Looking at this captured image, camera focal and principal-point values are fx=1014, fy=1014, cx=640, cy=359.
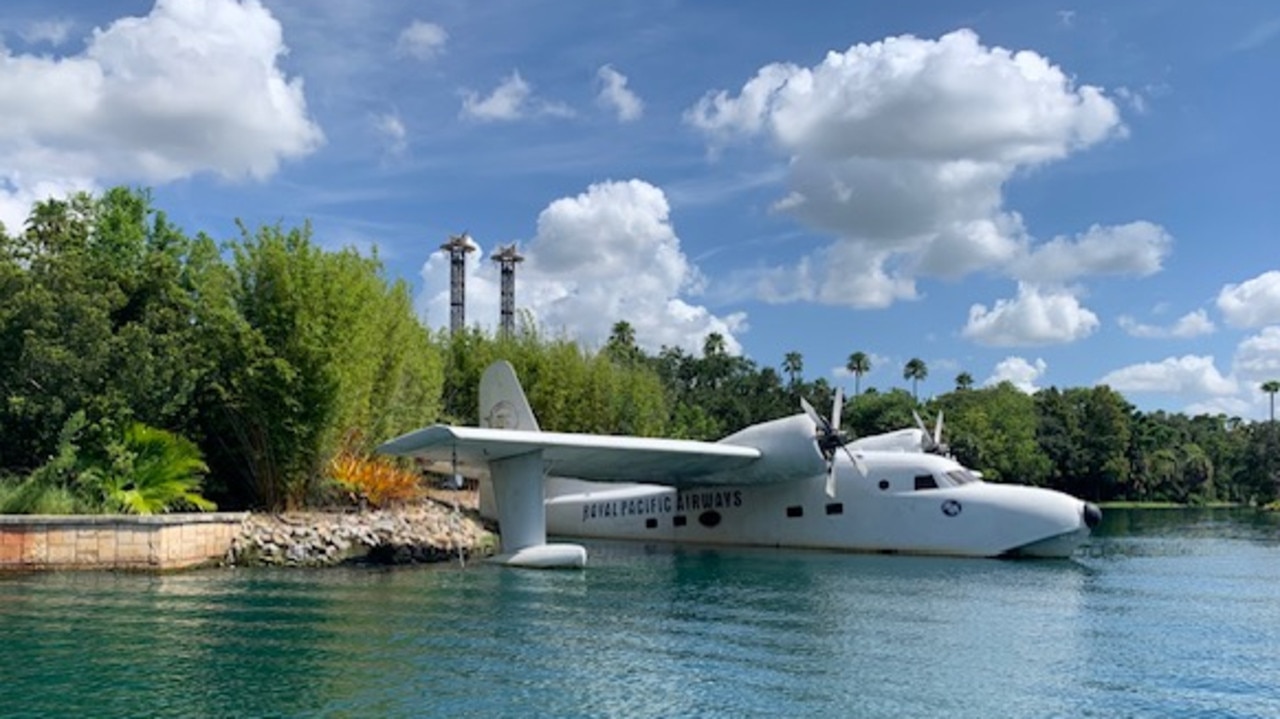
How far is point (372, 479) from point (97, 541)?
6.69m

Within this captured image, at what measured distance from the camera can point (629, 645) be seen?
37.0 feet

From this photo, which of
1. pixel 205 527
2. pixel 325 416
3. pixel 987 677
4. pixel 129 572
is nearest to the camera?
pixel 987 677

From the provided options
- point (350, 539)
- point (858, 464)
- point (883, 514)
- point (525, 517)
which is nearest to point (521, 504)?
point (525, 517)

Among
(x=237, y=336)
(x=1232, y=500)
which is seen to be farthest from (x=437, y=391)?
(x=1232, y=500)

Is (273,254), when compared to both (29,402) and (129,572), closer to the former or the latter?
(29,402)

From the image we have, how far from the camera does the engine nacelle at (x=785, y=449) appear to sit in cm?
2327

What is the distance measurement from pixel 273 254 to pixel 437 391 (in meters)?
9.04

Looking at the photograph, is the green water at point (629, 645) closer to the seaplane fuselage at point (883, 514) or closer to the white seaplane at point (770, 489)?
the white seaplane at point (770, 489)

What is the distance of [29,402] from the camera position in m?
18.9

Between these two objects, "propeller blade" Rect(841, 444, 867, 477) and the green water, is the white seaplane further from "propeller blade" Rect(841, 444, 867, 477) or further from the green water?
the green water

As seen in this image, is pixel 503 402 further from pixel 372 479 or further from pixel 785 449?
pixel 785 449

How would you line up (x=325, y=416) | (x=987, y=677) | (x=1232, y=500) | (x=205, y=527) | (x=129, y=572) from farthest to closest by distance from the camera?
(x=1232, y=500) < (x=325, y=416) < (x=205, y=527) < (x=129, y=572) < (x=987, y=677)

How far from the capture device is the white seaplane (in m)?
20.6

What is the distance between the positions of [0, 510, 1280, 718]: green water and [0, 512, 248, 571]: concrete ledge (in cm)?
65
